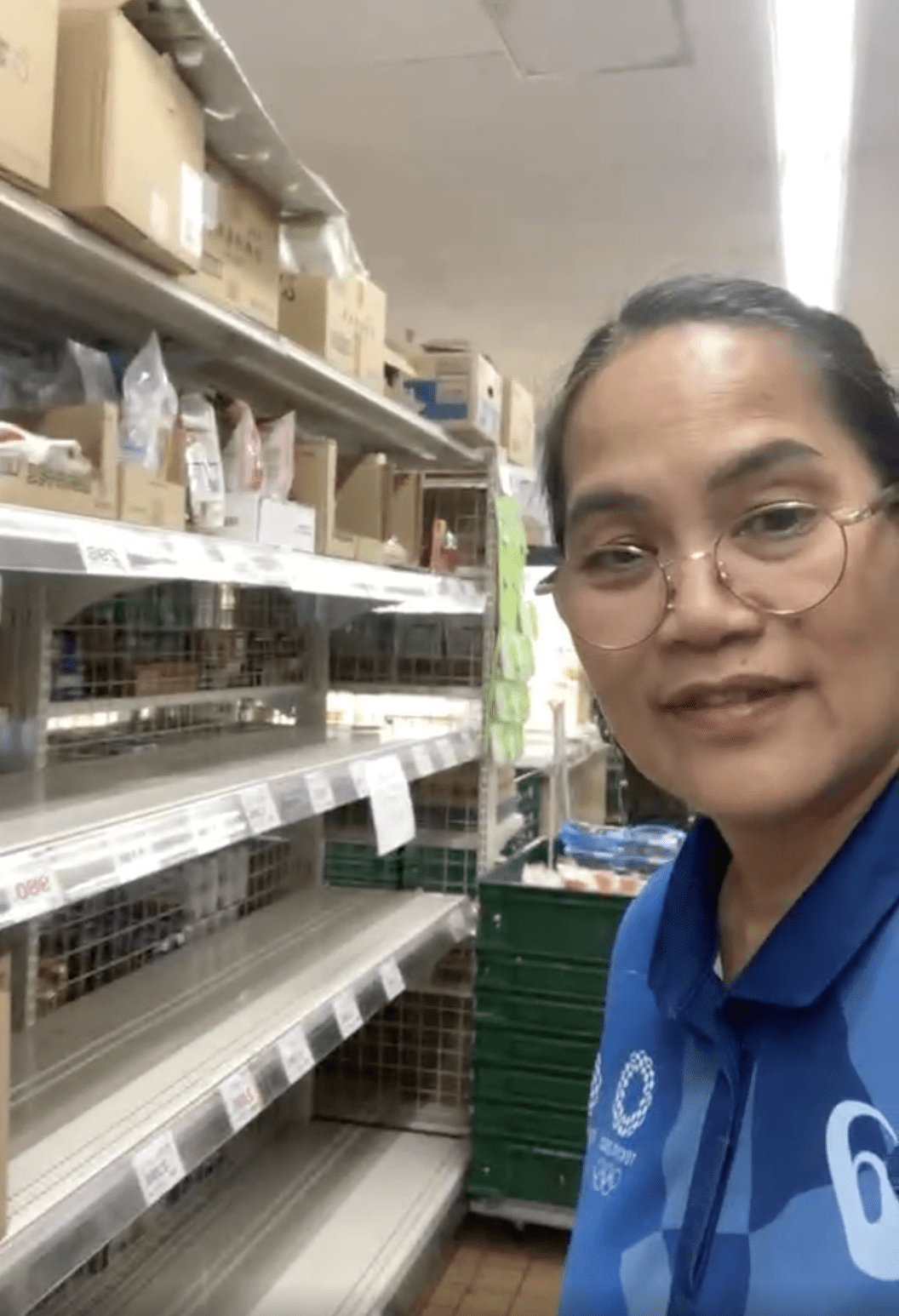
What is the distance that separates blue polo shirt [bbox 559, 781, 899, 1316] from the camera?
753mm

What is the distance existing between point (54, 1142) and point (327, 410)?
1.68m

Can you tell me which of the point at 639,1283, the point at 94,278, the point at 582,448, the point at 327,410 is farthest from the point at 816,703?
the point at 327,410

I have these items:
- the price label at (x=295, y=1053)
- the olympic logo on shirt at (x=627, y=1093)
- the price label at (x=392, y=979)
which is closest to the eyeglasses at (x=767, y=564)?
the olympic logo on shirt at (x=627, y=1093)

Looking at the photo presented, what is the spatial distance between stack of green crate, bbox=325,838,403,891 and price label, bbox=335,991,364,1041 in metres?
0.96

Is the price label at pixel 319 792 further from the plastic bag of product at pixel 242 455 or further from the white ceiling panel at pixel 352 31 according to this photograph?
the white ceiling panel at pixel 352 31

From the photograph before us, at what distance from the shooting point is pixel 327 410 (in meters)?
2.81

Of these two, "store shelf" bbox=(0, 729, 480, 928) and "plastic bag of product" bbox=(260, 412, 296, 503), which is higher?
"plastic bag of product" bbox=(260, 412, 296, 503)

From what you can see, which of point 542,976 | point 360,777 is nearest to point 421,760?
point 360,777

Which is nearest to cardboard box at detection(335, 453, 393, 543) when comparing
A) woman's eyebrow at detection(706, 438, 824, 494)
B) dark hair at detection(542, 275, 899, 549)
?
dark hair at detection(542, 275, 899, 549)

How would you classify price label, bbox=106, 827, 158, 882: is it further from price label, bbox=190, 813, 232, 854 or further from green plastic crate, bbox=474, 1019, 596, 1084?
green plastic crate, bbox=474, 1019, 596, 1084

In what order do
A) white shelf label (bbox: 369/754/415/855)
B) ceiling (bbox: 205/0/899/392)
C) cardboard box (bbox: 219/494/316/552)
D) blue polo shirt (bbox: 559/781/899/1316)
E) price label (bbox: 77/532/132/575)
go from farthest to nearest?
ceiling (bbox: 205/0/899/392), white shelf label (bbox: 369/754/415/855), cardboard box (bbox: 219/494/316/552), price label (bbox: 77/532/132/575), blue polo shirt (bbox: 559/781/899/1316)

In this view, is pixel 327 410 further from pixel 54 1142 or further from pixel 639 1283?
pixel 639 1283

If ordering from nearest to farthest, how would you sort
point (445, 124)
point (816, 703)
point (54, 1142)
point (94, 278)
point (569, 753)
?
1. point (816, 703)
2. point (54, 1142)
3. point (94, 278)
4. point (445, 124)
5. point (569, 753)

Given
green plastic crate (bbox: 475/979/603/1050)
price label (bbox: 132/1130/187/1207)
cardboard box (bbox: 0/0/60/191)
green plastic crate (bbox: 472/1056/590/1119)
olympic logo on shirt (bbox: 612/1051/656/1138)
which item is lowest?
green plastic crate (bbox: 472/1056/590/1119)
